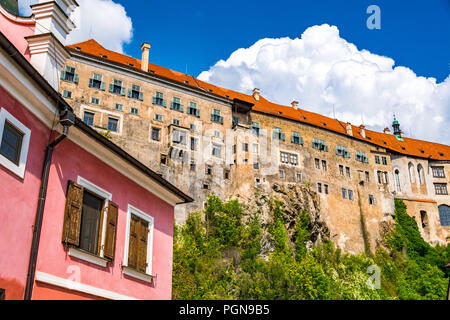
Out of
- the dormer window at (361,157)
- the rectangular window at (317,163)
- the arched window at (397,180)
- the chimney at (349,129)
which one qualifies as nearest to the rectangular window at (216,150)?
the rectangular window at (317,163)

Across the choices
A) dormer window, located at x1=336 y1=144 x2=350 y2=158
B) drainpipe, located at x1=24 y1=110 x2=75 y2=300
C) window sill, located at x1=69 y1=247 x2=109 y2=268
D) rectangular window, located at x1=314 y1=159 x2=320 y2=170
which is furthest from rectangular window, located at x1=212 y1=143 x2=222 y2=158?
drainpipe, located at x1=24 y1=110 x2=75 y2=300

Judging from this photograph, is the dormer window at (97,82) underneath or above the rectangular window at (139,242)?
above

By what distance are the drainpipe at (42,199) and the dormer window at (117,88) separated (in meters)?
34.8

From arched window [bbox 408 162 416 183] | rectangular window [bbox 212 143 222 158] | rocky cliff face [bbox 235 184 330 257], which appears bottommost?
rocky cliff face [bbox 235 184 330 257]

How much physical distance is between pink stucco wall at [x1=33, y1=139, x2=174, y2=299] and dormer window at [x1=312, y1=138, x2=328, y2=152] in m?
44.2

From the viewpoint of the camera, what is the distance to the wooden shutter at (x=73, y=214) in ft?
33.6

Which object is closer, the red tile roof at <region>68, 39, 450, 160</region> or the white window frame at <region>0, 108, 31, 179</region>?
the white window frame at <region>0, 108, 31, 179</region>

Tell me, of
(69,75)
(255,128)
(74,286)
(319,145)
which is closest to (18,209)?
(74,286)

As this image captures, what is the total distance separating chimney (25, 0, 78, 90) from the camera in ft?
38.3

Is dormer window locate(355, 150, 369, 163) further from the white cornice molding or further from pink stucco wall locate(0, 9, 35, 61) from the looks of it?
pink stucco wall locate(0, 9, 35, 61)

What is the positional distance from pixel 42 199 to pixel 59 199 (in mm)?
591

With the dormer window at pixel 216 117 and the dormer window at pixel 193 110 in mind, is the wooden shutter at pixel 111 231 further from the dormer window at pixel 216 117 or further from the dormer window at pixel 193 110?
the dormer window at pixel 216 117

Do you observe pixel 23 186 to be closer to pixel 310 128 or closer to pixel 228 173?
pixel 228 173
